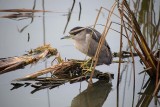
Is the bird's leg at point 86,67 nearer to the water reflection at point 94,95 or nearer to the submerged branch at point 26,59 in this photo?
the water reflection at point 94,95

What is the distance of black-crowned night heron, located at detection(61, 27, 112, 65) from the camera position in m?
2.74

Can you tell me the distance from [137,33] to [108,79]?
0.39 meters

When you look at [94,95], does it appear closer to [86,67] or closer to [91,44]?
[86,67]

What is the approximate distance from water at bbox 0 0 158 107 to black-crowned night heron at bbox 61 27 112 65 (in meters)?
0.10

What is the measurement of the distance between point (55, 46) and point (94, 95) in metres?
1.00

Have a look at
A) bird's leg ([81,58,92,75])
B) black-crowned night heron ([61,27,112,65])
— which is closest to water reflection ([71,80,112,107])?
bird's leg ([81,58,92,75])

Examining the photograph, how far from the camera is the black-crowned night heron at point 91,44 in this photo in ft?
9.00

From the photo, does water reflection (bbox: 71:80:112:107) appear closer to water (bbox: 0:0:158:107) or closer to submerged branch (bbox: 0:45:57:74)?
water (bbox: 0:0:158:107)

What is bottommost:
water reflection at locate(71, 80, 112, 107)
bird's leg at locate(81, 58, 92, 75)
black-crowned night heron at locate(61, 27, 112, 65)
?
water reflection at locate(71, 80, 112, 107)

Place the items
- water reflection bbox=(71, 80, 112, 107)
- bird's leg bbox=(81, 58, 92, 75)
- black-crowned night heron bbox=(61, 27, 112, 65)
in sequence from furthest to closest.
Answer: black-crowned night heron bbox=(61, 27, 112, 65), bird's leg bbox=(81, 58, 92, 75), water reflection bbox=(71, 80, 112, 107)

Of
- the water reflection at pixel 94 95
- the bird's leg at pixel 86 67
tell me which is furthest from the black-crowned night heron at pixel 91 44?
the water reflection at pixel 94 95

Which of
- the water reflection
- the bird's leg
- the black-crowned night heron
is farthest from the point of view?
the black-crowned night heron

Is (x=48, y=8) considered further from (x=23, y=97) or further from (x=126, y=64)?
(x=23, y=97)

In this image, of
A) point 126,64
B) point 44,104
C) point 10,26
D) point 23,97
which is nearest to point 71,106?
point 44,104
